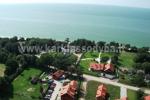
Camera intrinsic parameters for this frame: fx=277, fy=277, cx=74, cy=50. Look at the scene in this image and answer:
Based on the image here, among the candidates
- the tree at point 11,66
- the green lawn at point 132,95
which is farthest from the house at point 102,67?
the tree at point 11,66

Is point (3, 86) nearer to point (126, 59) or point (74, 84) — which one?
point (74, 84)

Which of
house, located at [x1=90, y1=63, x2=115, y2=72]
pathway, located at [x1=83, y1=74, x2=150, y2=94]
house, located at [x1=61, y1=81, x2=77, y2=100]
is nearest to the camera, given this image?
house, located at [x1=61, y1=81, x2=77, y2=100]

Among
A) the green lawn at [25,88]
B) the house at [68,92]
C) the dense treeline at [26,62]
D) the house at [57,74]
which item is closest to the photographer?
the house at [68,92]

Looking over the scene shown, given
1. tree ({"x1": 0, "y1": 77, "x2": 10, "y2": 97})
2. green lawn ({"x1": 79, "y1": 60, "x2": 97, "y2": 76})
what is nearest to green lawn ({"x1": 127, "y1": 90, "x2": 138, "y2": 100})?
green lawn ({"x1": 79, "y1": 60, "x2": 97, "y2": 76})

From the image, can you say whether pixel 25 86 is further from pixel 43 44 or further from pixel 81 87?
pixel 43 44

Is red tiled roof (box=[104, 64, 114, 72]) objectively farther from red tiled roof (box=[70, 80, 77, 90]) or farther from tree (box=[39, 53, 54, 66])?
tree (box=[39, 53, 54, 66])

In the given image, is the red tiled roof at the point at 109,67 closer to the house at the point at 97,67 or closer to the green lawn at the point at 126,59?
the house at the point at 97,67
